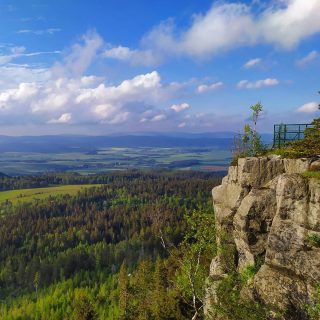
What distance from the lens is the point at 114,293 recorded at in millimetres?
146625

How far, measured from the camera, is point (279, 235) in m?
37.5

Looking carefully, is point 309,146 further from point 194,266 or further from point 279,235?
point 194,266

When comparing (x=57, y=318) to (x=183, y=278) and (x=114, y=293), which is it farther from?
(x=183, y=278)

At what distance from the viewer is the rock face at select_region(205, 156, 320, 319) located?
114 feet

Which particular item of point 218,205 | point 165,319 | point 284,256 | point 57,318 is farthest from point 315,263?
point 57,318

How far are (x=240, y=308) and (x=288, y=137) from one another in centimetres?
3260

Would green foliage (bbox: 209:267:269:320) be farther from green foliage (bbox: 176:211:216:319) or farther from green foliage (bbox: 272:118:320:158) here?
green foliage (bbox: 272:118:320:158)

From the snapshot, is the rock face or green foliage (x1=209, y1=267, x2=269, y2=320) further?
the rock face

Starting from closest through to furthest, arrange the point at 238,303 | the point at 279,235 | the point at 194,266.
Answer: the point at 238,303
the point at 279,235
the point at 194,266

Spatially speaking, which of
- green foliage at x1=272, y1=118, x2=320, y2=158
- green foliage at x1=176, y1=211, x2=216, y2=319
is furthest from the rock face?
green foliage at x1=176, y1=211, x2=216, y2=319

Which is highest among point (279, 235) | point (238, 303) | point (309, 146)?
point (309, 146)

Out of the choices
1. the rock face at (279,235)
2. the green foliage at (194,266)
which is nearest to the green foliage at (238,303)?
the rock face at (279,235)

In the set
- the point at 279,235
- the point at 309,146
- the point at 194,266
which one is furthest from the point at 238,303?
the point at 309,146

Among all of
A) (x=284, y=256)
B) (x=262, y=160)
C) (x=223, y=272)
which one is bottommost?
(x=223, y=272)
